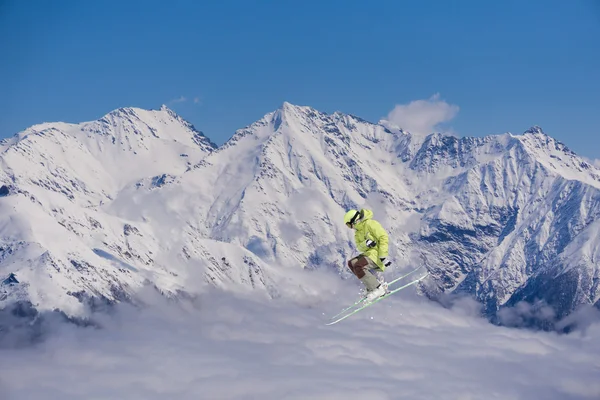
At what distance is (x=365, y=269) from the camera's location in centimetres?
3912

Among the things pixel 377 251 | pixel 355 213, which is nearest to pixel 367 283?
pixel 377 251

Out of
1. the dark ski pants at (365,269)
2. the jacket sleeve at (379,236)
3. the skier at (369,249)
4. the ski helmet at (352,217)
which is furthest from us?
the dark ski pants at (365,269)

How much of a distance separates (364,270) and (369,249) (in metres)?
1.89

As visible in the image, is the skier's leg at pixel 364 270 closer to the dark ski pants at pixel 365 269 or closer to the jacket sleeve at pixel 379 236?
the dark ski pants at pixel 365 269

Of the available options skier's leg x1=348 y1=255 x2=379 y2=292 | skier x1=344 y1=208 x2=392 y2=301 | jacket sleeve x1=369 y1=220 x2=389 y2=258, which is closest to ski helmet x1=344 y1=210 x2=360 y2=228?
skier x1=344 y1=208 x2=392 y2=301

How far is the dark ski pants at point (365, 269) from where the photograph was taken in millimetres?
38875

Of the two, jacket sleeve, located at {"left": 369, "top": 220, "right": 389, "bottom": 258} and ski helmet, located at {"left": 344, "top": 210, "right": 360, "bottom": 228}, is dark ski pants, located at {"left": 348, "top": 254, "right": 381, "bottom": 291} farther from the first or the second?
ski helmet, located at {"left": 344, "top": 210, "right": 360, "bottom": 228}

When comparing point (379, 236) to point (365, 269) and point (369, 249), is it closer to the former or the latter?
point (369, 249)

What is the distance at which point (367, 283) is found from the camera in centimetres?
3997

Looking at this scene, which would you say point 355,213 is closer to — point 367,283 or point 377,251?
point 377,251

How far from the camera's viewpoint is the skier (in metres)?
36.2

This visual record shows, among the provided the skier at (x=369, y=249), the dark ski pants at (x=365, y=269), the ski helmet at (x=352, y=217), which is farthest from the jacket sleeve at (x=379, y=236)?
the dark ski pants at (x=365, y=269)

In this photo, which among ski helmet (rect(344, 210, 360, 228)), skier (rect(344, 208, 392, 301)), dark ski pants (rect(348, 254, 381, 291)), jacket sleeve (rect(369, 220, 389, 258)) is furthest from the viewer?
dark ski pants (rect(348, 254, 381, 291))

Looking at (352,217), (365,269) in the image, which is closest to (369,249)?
(365,269)
